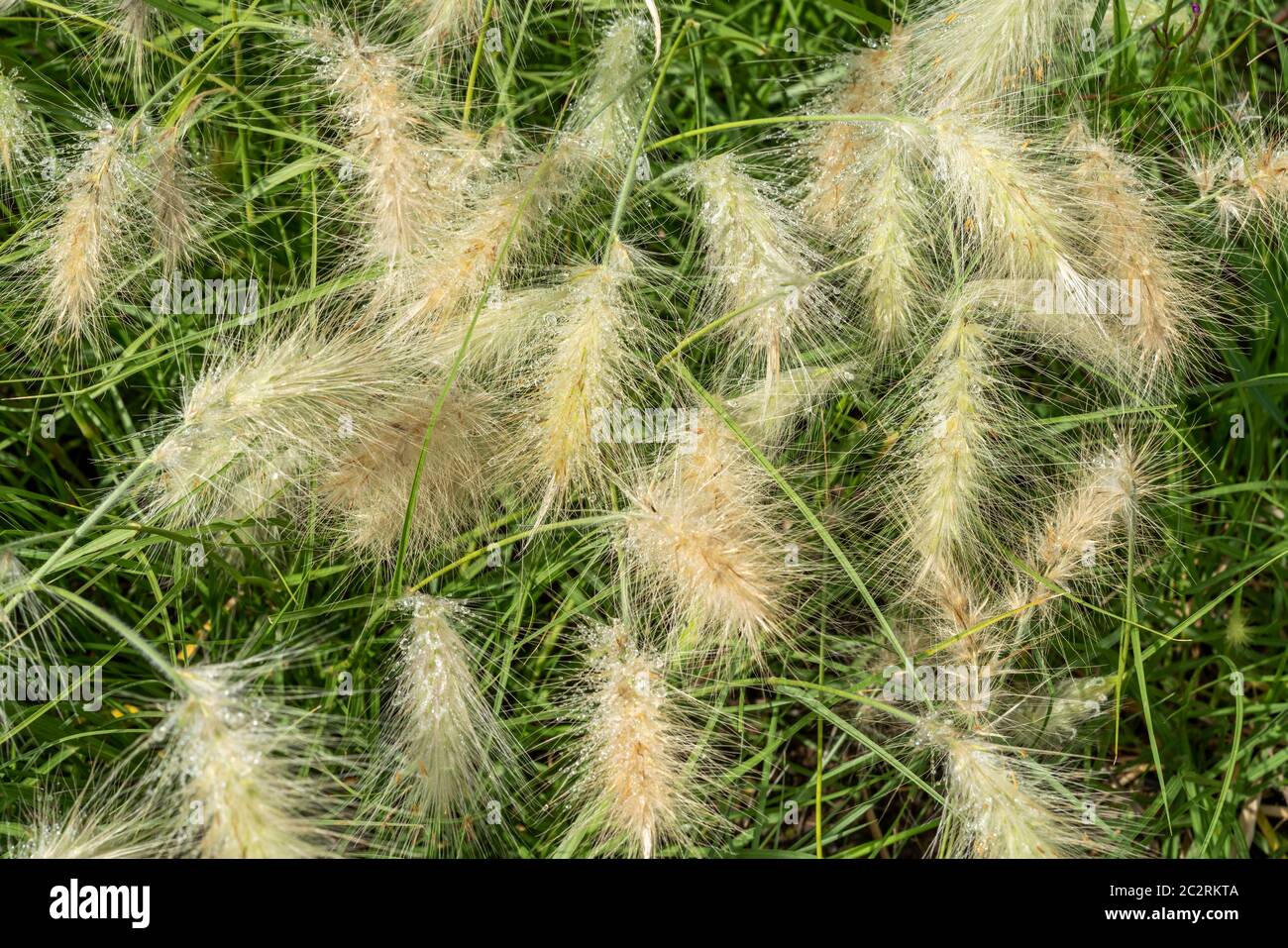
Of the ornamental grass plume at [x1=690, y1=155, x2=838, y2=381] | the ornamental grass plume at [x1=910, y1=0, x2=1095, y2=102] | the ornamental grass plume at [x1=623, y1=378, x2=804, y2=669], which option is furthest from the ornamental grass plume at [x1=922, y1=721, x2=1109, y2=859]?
the ornamental grass plume at [x1=910, y1=0, x2=1095, y2=102]

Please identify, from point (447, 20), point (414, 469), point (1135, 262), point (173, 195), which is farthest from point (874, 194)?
point (173, 195)

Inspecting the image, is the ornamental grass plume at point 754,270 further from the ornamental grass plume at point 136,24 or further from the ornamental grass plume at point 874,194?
the ornamental grass plume at point 136,24

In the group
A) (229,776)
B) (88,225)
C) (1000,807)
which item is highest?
(88,225)

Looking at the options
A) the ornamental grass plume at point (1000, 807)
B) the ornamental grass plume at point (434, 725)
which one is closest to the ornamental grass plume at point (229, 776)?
the ornamental grass plume at point (434, 725)

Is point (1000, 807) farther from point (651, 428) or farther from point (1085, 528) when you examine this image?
point (651, 428)

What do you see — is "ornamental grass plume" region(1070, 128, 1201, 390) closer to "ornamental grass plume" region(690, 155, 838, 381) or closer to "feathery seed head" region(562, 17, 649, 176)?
"ornamental grass plume" region(690, 155, 838, 381)

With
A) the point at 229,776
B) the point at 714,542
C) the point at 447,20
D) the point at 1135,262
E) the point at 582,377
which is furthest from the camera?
the point at 447,20
